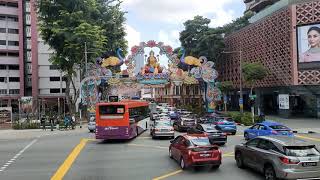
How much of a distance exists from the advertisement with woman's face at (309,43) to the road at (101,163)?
2654cm

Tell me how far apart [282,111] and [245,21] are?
37.0 m

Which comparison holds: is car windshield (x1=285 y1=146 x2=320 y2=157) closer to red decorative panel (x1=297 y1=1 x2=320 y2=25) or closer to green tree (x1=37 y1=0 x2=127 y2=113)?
red decorative panel (x1=297 y1=1 x2=320 y2=25)

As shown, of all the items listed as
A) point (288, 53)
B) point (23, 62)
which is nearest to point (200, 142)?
point (288, 53)

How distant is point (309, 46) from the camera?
5238cm

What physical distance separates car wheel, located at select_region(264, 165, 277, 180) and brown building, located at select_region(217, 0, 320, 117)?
3654 centimetres

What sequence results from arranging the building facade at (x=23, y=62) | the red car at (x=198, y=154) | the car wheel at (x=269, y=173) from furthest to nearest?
A: the building facade at (x=23, y=62) < the red car at (x=198, y=154) < the car wheel at (x=269, y=173)

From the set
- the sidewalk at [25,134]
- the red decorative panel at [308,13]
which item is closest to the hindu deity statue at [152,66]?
the sidewalk at [25,134]

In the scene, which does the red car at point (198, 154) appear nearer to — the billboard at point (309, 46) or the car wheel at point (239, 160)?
the car wheel at point (239, 160)

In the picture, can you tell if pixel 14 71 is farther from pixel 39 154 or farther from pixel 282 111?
pixel 39 154

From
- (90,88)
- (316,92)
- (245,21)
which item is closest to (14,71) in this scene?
(90,88)

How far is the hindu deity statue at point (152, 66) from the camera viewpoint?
55.2 metres

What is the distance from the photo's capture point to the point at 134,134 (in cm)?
3400

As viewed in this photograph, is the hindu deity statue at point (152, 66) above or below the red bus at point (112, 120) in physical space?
above

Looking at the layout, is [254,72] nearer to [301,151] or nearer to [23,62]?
[301,151]
